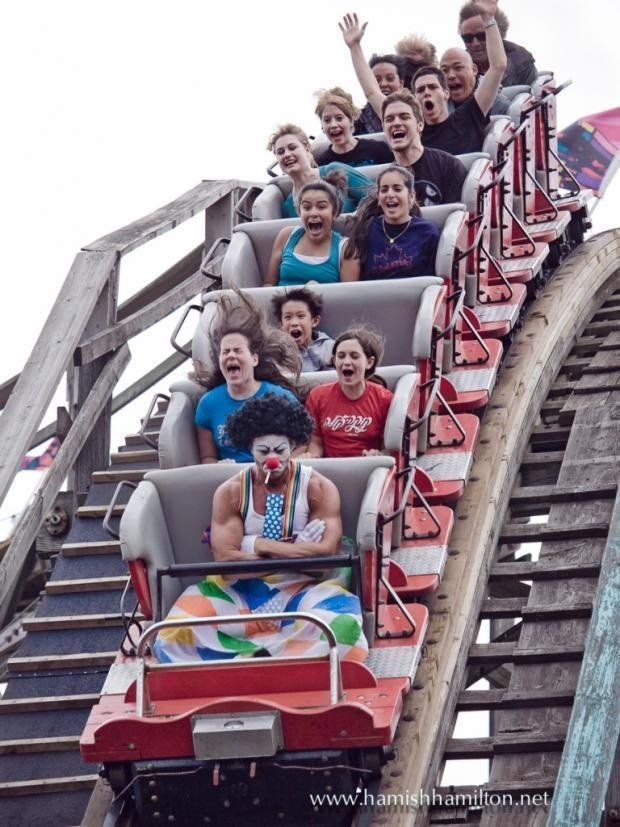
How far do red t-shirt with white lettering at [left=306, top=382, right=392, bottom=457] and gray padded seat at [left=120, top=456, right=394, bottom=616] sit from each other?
1.66ft

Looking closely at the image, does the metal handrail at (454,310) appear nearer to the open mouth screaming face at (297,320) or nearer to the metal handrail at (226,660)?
the open mouth screaming face at (297,320)

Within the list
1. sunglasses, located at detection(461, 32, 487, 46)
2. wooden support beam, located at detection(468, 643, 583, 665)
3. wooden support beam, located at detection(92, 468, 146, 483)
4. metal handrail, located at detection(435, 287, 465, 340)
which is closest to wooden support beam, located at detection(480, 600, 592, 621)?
wooden support beam, located at detection(468, 643, 583, 665)

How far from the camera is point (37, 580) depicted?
862 cm

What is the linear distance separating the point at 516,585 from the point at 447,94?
245cm

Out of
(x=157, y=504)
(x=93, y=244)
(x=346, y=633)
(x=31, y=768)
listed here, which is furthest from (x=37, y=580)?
(x=346, y=633)

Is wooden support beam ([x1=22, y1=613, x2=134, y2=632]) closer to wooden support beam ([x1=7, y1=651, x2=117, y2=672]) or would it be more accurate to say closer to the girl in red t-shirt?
wooden support beam ([x1=7, y1=651, x2=117, y2=672])

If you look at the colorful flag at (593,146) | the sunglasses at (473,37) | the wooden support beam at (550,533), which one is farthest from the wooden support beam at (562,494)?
the colorful flag at (593,146)

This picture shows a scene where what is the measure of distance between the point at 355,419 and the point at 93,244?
79.6 inches

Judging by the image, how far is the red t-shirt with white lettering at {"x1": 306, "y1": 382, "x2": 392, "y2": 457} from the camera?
6297mm

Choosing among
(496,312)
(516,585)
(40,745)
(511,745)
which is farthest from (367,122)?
(511,745)

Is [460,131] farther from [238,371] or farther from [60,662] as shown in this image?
[60,662]

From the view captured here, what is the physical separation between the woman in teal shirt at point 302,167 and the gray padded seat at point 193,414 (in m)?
1.81

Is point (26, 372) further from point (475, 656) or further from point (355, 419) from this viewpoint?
point (475, 656)

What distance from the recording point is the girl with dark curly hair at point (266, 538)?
5391 mm
